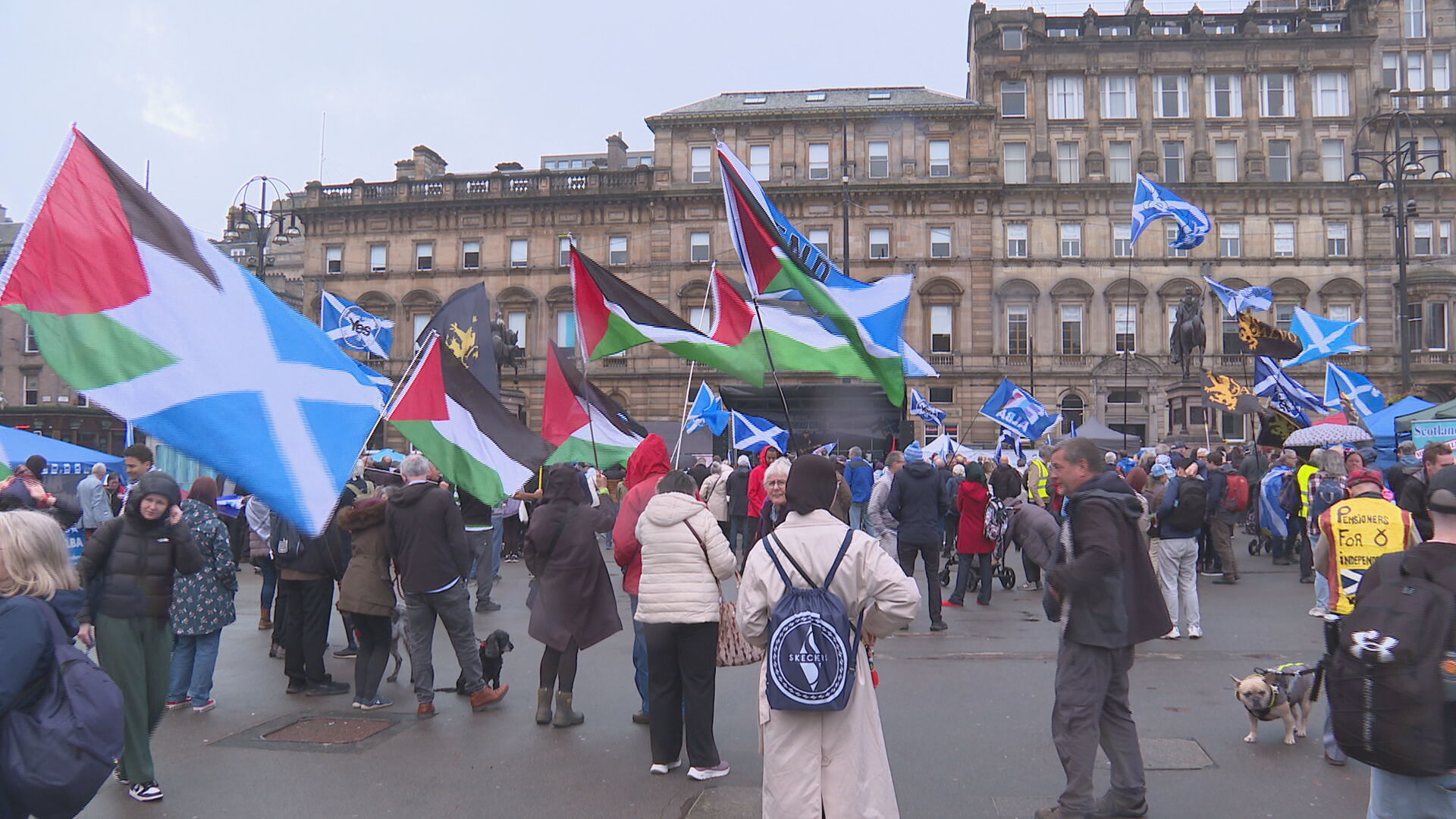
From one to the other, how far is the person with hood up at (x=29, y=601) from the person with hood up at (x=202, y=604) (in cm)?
293

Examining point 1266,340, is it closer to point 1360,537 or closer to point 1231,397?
point 1231,397

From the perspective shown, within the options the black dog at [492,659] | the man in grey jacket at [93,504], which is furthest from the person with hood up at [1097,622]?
the man in grey jacket at [93,504]

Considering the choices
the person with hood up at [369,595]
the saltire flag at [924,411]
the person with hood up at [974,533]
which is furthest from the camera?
the saltire flag at [924,411]

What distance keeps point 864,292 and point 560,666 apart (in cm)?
491

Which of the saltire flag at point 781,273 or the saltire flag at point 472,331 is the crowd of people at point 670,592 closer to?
the saltire flag at point 781,273

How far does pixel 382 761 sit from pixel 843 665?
356cm

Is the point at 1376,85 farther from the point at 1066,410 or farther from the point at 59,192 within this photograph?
the point at 59,192

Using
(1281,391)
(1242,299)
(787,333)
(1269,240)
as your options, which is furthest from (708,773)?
(1269,240)

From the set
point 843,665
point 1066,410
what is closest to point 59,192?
point 843,665

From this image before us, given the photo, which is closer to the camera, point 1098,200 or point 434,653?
point 434,653

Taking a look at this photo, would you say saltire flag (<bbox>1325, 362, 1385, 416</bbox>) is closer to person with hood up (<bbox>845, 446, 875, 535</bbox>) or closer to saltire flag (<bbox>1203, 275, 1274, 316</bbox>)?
saltire flag (<bbox>1203, 275, 1274, 316</bbox>)

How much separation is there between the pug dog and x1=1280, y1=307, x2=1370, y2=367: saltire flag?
1707 cm

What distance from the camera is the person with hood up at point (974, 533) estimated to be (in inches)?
472

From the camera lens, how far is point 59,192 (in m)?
5.07
